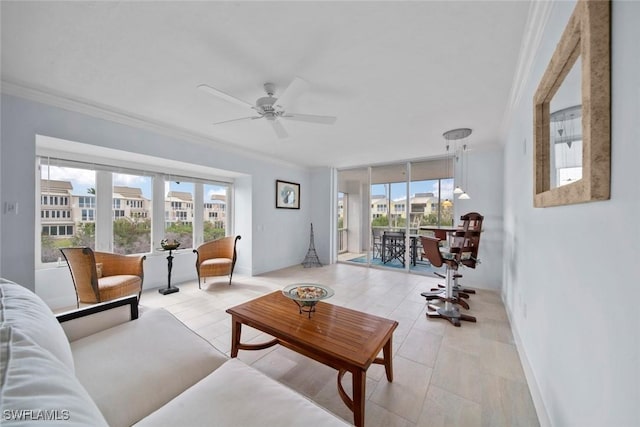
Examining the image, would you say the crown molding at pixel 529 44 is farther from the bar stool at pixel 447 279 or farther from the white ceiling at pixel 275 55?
the bar stool at pixel 447 279

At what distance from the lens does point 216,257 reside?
430cm

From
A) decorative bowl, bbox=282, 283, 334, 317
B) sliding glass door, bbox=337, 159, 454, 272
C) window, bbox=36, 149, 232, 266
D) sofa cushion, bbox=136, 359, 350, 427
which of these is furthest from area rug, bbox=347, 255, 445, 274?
sofa cushion, bbox=136, 359, 350, 427

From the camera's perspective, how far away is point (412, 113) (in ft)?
8.99

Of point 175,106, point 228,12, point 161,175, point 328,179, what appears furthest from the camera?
point 328,179

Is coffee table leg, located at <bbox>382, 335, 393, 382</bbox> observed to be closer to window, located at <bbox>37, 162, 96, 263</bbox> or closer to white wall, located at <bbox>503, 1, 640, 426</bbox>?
white wall, located at <bbox>503, 1, 640, 426</bbox>

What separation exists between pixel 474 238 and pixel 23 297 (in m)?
4.03

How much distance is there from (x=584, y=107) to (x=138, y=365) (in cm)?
222

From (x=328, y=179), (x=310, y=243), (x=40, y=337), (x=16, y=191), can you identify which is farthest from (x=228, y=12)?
(x=310, y=243)

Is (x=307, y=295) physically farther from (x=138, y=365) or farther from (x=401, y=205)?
(x=401, y=205)

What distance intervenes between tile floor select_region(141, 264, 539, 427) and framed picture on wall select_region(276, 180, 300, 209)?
2.28 m

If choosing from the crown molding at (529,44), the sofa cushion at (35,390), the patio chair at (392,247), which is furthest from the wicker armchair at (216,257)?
the crown molding at (529,44)

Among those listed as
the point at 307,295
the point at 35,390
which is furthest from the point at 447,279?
the point at 35,390

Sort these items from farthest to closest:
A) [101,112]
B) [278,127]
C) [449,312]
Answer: [449,312] → [101,112] → [278,127]

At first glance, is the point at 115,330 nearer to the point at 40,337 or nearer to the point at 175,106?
the point at 40,337
